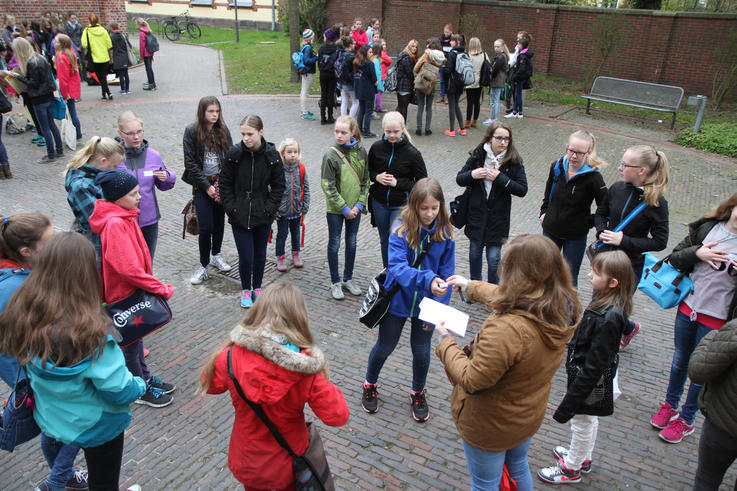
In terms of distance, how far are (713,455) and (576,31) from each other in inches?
742

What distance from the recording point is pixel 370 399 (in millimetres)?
4191

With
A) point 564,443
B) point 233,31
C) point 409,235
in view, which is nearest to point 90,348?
point 409,235

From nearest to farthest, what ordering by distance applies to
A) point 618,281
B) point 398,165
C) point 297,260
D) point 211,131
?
point 618,281, point 398,165, point 211,131, point 297,260

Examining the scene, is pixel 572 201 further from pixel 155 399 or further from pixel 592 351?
pixel 155 399

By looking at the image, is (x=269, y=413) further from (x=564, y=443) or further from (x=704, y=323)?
(x=704, y=323)

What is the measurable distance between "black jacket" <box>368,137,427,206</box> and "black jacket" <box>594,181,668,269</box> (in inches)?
Result: 71.9

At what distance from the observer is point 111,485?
298cm

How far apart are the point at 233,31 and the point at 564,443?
106 ft

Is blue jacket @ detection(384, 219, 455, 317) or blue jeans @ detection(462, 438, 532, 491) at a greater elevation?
blue jacket @ detection(384, 219, 455, 317)

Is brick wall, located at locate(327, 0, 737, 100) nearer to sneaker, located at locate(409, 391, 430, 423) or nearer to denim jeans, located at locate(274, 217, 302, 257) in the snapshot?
denim jeans, located at locate(274, 217, 302, 257)

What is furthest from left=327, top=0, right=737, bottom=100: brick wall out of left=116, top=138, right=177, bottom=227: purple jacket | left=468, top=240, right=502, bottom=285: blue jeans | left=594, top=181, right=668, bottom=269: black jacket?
left=116, top=138, right=177, bottom=227: purple jacket

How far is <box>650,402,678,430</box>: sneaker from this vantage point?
407 cm

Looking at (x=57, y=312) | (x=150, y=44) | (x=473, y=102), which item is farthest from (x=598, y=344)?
(x=150, y=44)

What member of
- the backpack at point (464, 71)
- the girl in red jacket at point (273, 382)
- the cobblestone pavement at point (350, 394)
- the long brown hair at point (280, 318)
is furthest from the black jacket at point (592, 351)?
the backpack at point (464, 71)
